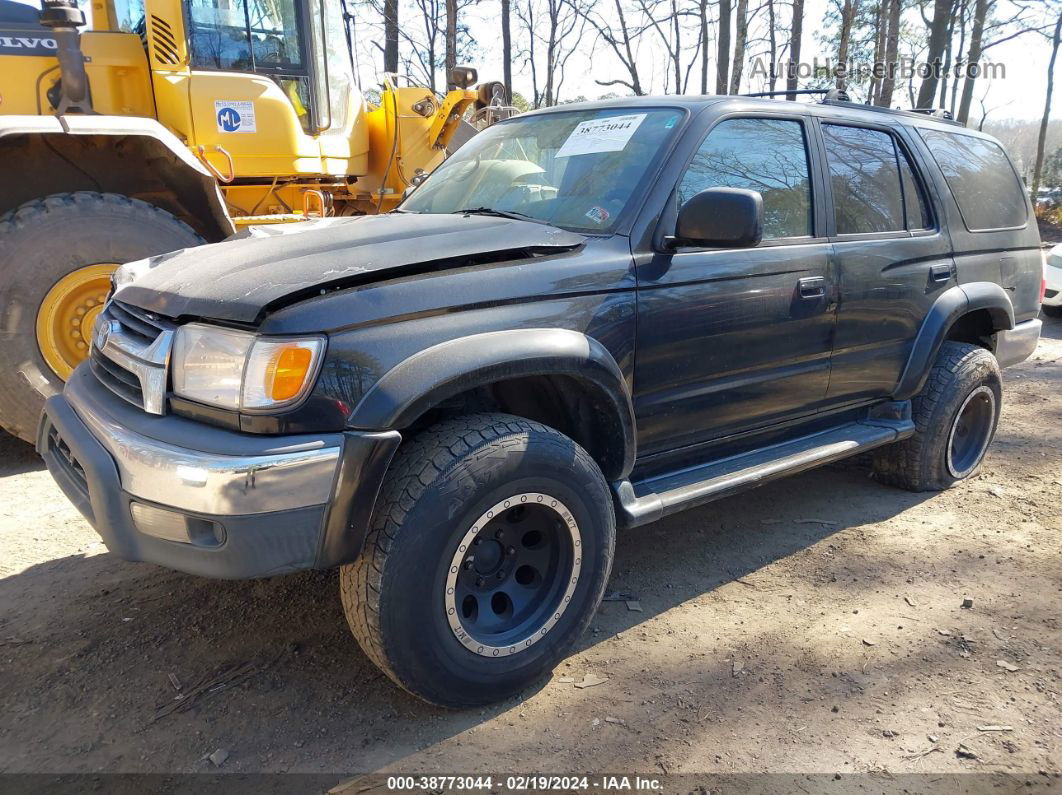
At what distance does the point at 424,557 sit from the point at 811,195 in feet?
7.77

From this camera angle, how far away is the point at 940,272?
395cm

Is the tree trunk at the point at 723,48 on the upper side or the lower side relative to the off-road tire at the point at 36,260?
upper

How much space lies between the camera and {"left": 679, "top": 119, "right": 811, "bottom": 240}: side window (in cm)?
313

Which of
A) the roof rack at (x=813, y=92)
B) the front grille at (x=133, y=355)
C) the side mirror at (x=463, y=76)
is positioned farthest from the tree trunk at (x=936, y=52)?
the front grille at (x=133, y=355)

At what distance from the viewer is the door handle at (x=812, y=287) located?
10.9ft

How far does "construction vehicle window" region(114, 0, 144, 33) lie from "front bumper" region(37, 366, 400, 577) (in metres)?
4.52

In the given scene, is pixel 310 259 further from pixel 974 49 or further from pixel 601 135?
pixel 974 49

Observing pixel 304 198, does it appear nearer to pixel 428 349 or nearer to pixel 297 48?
pixel 297 48

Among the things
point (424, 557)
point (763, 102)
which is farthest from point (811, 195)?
point (424, 557)

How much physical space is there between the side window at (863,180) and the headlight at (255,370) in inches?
99.5

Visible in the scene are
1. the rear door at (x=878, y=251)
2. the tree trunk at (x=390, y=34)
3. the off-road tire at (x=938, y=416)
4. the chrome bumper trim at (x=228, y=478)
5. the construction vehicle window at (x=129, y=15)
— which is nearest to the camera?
the chrome bumper trim at (x=228, y=478)

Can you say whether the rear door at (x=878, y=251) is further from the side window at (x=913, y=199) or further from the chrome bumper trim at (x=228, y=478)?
the chrome bumper trim at (x=228, y=478)

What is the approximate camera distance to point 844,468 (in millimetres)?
4805

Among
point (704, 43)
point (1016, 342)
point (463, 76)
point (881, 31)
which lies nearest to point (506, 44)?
point (704, 43)
